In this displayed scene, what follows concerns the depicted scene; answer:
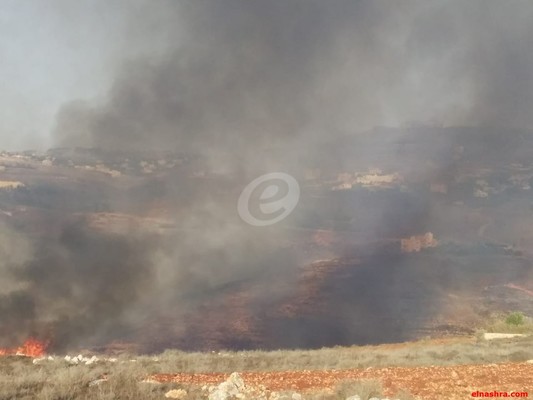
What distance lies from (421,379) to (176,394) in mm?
5651

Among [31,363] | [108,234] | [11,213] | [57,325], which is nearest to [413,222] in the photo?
[108,234]

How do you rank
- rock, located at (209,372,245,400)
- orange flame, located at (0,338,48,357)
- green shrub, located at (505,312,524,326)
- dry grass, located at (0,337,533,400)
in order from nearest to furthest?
dry grass, located at (0,337,533,400), rock, located at (209,372,245,400), green shrub, located at (505,312,524,326), orange flame, located at (0,338,48,357)

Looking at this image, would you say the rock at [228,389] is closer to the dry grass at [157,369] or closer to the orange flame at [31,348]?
the dry grass at [157,369]

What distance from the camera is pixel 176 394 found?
8.85 m

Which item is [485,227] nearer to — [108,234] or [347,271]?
[347,271]

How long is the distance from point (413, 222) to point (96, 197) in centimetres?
4634

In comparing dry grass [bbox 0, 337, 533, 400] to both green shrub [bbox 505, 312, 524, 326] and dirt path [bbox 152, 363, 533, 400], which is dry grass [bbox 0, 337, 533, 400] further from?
green shrub [bbox 505, 312, 524, 326]

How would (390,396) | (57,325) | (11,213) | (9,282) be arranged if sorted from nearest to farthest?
(390,396)
(57,325)
(9,282)
(11,213)

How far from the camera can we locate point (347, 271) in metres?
52.8

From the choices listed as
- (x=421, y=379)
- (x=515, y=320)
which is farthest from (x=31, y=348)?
(x=515, y=320)

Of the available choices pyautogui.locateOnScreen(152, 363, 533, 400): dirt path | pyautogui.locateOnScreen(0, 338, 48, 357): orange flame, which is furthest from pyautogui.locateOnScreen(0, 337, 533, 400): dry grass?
pyautogui.locateOnScreen(0, 338, 48, 357): orange flame

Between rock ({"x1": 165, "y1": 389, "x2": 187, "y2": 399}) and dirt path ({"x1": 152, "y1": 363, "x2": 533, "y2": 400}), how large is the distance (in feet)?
4.66

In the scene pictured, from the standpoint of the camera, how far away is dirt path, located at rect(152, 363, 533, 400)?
30.4ft

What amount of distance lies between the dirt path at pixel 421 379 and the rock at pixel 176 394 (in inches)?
55.9
